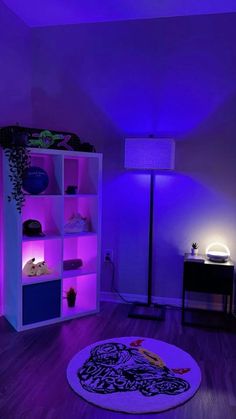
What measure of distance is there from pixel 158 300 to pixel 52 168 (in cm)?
165

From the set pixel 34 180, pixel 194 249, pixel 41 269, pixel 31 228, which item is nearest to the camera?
pixel 34 180

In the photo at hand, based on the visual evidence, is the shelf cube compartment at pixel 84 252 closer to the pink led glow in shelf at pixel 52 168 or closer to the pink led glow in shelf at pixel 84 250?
the pink led glow in shelf at pixel 84 250

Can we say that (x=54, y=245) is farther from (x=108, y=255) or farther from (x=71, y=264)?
(x=108, y=255)

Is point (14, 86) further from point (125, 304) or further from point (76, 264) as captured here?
point (125, 304)

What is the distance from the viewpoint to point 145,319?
10.4 ft

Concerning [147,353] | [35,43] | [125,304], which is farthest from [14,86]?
[147,353]

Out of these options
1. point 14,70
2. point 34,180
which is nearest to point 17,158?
point 34,180

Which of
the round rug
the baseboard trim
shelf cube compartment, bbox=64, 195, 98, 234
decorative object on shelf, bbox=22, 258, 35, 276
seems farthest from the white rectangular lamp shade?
the round rug

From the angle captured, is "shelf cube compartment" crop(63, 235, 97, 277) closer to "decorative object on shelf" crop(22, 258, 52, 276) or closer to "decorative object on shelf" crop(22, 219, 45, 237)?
"decorative object on shelf" crop(22, 258, 52, 276)

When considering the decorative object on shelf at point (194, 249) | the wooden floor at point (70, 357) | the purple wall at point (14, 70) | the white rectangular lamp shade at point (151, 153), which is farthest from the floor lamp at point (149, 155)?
the purple wall at point (14, 70)

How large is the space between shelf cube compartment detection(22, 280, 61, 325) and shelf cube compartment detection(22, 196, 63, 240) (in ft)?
1.40

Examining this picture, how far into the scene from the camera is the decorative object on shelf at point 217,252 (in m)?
3.08

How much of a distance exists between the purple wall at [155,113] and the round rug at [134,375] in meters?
0.98

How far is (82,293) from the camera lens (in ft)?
11.3
